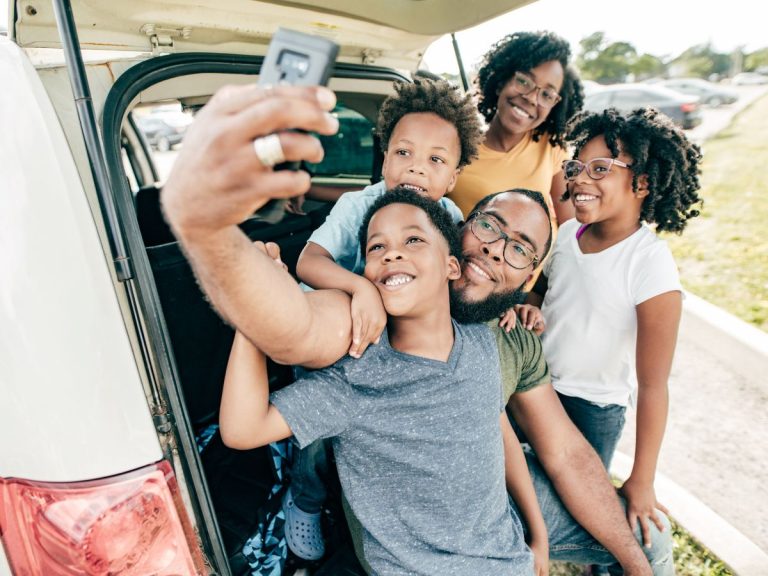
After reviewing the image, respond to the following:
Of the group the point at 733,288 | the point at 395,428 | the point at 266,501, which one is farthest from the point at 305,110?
the point at 733,288

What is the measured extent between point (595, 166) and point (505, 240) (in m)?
0.52

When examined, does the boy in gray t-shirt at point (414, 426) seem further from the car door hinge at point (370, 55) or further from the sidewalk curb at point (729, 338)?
the sidewalk curb at point (729, 338)

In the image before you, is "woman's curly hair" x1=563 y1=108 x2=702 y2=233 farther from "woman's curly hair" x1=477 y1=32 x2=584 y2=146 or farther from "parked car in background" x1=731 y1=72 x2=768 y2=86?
"parked car in background" x1=731 y1=72 x2=768 y2=86

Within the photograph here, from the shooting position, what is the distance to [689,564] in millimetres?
2334

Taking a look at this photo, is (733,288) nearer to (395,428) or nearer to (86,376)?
(395,428)

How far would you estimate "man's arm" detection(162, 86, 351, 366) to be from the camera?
25.4 inches

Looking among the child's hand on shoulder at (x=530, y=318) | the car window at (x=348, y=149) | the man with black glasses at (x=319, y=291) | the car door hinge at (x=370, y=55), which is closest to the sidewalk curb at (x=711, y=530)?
the man with black glasses at (x=319, y=291)

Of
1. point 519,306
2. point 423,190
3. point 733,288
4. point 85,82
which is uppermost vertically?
point 85,82

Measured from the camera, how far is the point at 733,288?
5086 millimetres

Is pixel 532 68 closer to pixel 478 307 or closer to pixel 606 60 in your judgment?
pixel 478 307

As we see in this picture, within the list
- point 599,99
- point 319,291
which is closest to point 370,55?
point 319,291

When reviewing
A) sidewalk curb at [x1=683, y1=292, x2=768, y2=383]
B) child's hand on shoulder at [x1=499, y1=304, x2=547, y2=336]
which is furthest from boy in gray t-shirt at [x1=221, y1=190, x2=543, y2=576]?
sidewalk curb at [x1=683, y1=292, x2=768, y2=383]

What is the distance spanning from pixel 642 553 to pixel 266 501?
1.36 m

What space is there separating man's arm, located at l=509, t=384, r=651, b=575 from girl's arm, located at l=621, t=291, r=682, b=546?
3.3 inches
